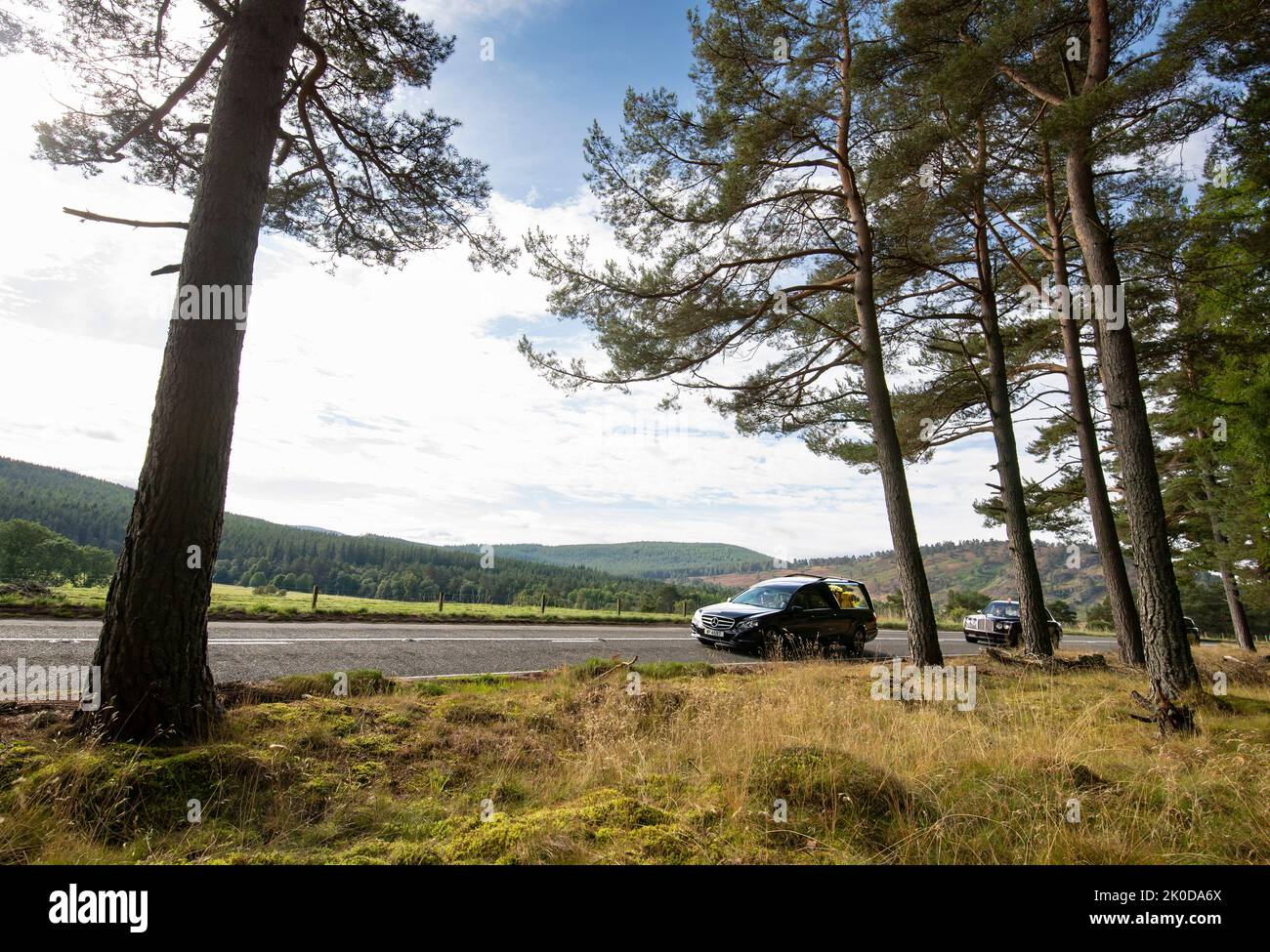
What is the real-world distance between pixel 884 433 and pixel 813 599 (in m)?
4.91

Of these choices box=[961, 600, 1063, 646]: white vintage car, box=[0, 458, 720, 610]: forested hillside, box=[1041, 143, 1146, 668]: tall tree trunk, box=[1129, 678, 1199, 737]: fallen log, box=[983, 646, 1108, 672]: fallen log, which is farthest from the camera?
box=[0, 458, 720, 610]: forested hillside

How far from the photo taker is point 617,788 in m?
3.48

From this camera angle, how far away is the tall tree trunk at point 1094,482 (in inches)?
438

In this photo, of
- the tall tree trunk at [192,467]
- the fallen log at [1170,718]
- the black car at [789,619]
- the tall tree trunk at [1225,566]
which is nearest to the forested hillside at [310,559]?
the tall tree trunk at [1225,566]

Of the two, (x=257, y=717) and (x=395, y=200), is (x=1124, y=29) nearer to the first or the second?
(x=395, y=200)

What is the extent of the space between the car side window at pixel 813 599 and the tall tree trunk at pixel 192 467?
1111 cm

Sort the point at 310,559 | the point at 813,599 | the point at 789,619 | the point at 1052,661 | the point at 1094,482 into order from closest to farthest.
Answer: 1. the point at 1052,661
2. the point at 1094,482
3. the point at 789,619
4. the point at 813,599
5. the point at 310,559

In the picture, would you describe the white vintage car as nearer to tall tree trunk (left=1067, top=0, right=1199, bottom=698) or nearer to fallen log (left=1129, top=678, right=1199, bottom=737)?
tall tree trunk (left=1067, top=0, right=1199, bottom=698)

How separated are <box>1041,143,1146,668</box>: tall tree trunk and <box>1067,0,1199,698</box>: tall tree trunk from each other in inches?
176

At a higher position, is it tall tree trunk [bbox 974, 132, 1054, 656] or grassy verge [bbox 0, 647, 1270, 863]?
tall tree trunk [bbox 974, 132, 1054, 656]

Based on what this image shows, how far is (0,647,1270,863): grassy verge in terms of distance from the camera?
270 centimetres

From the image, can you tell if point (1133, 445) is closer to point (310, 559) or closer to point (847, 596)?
point (847, 596)

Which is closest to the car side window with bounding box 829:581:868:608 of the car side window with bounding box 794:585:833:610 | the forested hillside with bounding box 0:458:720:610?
the car side window with bounding box 794:585:833:610

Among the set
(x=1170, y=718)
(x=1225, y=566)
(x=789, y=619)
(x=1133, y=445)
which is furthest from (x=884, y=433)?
(x=1225, y=566)
